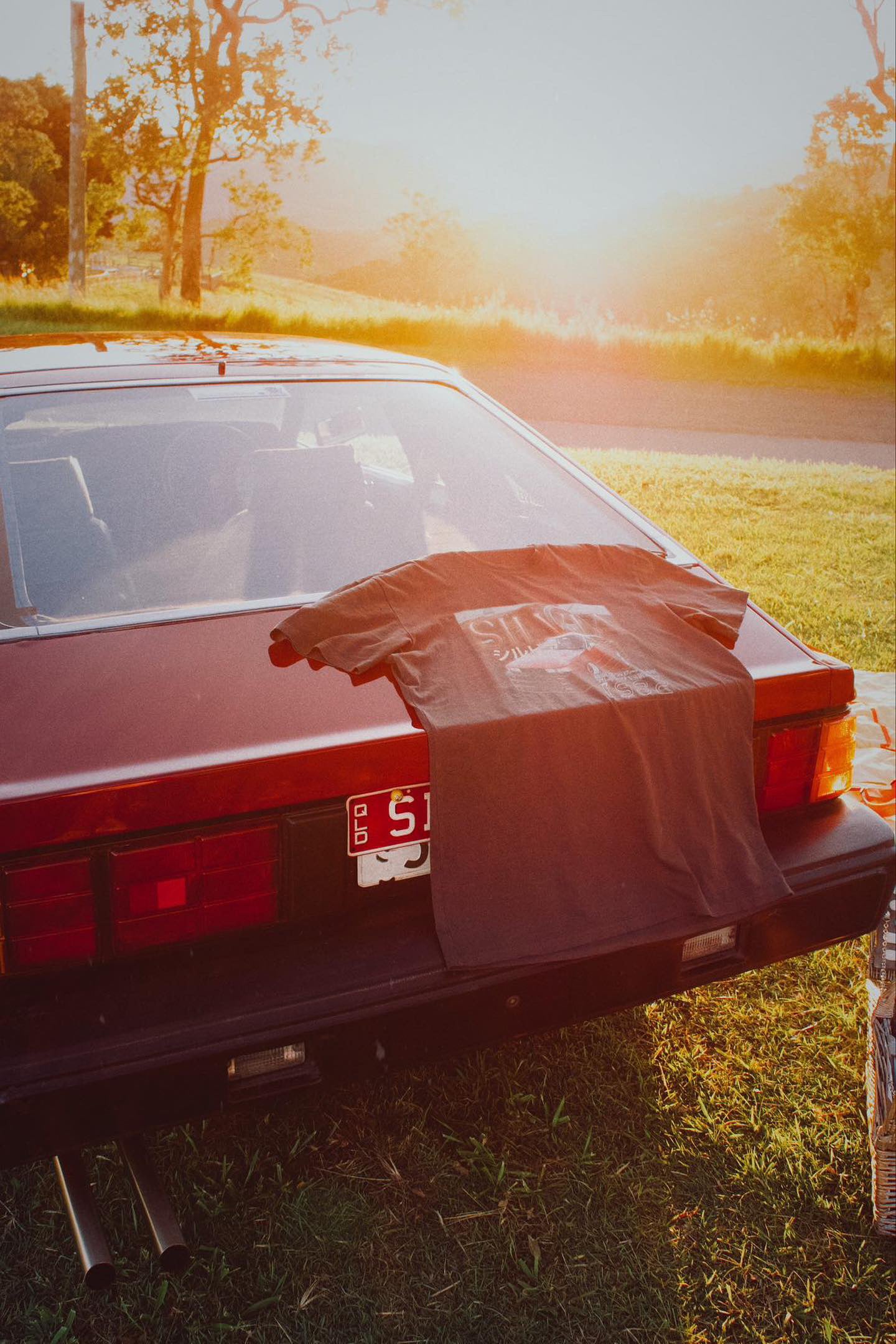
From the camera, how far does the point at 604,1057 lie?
90.7 inches

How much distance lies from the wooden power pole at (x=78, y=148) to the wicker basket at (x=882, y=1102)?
876 inches

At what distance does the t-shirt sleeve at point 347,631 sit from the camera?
1.77 metres

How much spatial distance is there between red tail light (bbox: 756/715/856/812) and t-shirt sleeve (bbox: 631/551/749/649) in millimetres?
223

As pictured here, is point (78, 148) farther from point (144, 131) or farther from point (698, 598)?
point (698, 598)

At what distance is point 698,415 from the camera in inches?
502

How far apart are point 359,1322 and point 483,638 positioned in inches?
47.8

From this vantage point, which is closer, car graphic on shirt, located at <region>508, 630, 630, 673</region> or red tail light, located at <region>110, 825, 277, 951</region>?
red tail light, located at <region>110, 825, 277, 951</region>

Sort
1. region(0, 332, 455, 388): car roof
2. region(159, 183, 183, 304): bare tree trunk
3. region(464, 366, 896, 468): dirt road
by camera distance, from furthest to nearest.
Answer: region(159, 183, 183, 304): bare tree trunk → region(464, 366, 896, 468): dirt road → region(0, 332, 455, 388): car roof

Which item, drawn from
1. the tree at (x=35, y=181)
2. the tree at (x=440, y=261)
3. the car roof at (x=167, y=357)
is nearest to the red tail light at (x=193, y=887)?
the car roof at (x=167, y=357)

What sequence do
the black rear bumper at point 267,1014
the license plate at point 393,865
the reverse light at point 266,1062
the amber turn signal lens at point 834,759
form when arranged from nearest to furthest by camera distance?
the black rear bumper at point 267,1014 → the reverse light at point 266,1062 → the license plate at point 393,865 → the amber turn signal lens at point 834,759

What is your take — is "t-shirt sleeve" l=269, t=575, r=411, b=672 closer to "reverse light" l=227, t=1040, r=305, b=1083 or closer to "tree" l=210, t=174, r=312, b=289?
"reverse light" l=227, t=1040, r=305, b=1083

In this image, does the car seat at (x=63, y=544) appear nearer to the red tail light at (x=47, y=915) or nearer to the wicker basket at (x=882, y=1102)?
the red tail light at (x=47, y=915)

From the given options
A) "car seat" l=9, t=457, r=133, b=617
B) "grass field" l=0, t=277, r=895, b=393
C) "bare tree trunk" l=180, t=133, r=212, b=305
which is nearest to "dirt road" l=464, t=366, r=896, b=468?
"grass field" l=0, t=277, r=895, b=393

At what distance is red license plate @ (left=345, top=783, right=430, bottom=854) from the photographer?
1.58 m
